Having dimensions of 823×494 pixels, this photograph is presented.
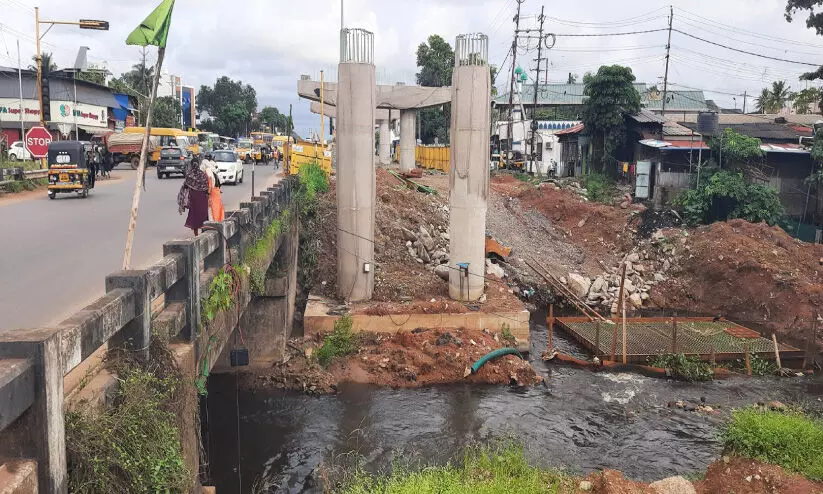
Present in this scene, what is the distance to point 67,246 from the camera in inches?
530

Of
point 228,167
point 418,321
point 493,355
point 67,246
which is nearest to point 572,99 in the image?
point 228,167

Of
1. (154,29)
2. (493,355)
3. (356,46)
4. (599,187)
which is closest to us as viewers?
(154,29)

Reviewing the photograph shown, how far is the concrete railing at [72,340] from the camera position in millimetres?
3906

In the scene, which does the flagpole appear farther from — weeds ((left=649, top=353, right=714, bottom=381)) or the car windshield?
the car windshield

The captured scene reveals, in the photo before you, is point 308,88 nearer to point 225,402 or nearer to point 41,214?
point 41,214

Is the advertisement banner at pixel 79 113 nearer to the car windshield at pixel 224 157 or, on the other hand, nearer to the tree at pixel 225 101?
the car windshield at pixel 224 157

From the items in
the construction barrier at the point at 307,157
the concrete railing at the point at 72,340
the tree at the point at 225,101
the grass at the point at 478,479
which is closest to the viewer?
the concrete railing at the point at 72,340

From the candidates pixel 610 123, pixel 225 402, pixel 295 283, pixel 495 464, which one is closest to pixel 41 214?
pixel 295 283

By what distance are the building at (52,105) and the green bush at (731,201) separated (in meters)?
38.2

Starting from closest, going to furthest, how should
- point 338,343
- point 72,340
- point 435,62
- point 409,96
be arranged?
point 72,340 < point 338,343 < point 409,96 < point 435,62

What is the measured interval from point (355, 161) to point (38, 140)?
62.2 feet

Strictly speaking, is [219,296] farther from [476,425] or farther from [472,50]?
[472,50]

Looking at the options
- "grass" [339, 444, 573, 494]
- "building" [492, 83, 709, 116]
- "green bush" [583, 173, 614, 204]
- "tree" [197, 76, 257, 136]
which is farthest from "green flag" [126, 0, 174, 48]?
"tree" [197, 76, 257, 136]

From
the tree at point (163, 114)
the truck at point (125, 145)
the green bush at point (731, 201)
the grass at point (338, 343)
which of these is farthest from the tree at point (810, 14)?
the tree at point (163, 114)
